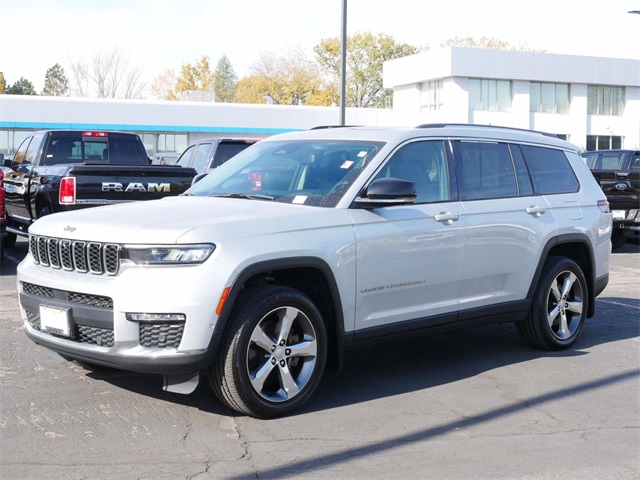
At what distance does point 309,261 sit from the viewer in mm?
5492

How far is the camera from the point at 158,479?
4.37 meters

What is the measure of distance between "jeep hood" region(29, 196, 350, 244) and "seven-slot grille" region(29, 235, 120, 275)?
0.14 feet

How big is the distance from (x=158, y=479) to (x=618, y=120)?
61.3 metres

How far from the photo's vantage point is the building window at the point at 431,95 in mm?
58537

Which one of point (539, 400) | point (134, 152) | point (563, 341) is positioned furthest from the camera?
point (134, 152)

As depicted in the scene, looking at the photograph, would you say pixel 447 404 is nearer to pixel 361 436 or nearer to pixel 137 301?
pixel 361 436

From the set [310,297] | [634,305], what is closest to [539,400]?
[310,297]

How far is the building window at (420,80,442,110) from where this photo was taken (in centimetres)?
5854

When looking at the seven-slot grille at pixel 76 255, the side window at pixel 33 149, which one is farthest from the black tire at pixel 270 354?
the side window at pixel 33 149

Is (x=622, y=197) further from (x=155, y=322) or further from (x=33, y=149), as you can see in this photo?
(x=155, y=322)

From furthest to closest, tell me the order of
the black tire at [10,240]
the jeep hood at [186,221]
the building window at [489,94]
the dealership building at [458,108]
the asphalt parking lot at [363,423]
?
the building window at [489,94] < the dealership building at [458,108] < the black tire at [10,240] < the jeep hood at [186,221] < the asphalt parking lot at [363,423]

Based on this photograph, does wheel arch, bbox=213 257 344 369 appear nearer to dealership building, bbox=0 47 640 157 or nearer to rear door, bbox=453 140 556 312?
rear door, bbox=453 140 556 312

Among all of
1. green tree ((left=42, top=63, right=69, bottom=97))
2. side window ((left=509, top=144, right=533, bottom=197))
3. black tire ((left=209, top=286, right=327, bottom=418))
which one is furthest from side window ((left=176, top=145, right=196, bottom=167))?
green tree ((left=42, top=63, right=69, bottom=97))

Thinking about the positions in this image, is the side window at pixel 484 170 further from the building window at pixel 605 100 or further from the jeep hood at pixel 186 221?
the building window at pixel 605 100
